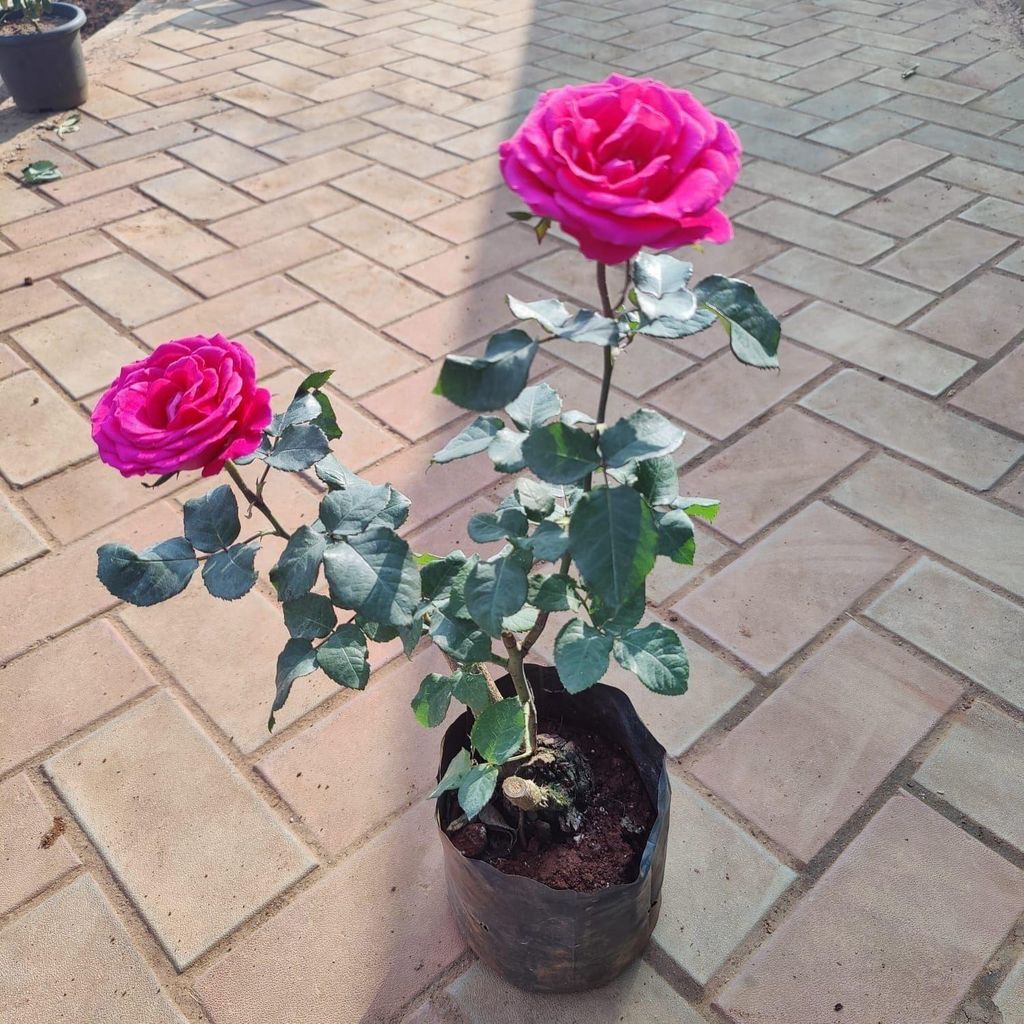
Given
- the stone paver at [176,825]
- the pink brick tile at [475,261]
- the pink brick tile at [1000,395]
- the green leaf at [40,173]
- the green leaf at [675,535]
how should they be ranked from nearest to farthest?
the green leaf at [675,535], the stone paver at [176,825], the pink brick tile at [1000,395], the pink brick tile at [475,261], the green leaf at [40,173]

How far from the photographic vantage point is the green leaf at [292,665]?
1.17 metres

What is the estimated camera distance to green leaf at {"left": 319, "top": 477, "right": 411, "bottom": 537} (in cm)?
112

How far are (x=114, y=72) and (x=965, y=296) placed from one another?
4.26 metres

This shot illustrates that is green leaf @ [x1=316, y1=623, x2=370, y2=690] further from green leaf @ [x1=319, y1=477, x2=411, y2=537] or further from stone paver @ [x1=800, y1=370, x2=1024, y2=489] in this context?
stone paver @ [x1=800, y1=370, x2=1024, y2=489]

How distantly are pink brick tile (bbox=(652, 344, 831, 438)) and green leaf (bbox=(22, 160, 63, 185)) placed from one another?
9.18 ft

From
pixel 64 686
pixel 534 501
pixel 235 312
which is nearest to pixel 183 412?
pixel 534 501

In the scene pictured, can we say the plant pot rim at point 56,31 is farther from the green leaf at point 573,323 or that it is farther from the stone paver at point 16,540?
the green leaf at point 573,323

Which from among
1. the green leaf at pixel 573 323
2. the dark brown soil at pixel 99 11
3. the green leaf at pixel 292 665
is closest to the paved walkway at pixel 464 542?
the green leaf at pixel 292 665

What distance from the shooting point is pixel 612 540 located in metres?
0.93

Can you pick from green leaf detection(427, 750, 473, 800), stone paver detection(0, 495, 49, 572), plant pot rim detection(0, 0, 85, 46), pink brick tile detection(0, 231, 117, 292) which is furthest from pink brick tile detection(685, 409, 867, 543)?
plant pot rim detection(0, 0, 85, 46)

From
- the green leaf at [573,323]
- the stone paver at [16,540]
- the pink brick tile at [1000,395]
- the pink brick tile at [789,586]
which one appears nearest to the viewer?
the green leaf at [573,323]

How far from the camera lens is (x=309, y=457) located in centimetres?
109

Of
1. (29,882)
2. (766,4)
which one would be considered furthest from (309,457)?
(766,4)

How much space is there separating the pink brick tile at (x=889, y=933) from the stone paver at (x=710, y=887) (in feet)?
0.15
